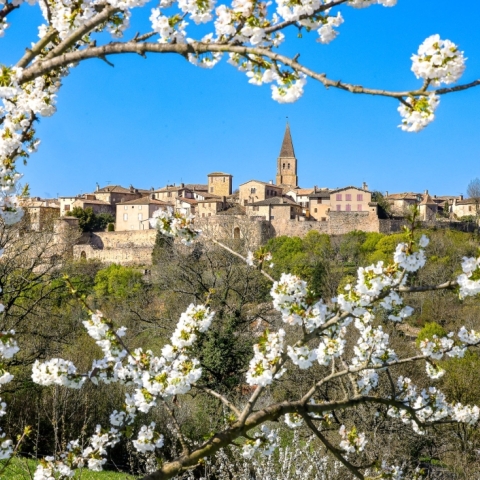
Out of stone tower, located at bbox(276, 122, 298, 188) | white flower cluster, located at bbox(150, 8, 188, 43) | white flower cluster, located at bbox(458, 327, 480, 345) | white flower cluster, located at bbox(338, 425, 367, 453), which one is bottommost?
white flower cluster, located at bbox(338, 425, 367, 453)

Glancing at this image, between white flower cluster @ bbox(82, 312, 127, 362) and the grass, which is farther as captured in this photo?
the grass

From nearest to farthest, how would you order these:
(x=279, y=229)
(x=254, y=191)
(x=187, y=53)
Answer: (x=187, y=53) → (x=279, y=229) → (x=254, y=191)

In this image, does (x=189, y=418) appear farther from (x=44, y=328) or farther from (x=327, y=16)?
(x=327, y=16)

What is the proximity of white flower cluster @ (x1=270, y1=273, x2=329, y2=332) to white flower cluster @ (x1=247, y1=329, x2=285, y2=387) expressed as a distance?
0.14m

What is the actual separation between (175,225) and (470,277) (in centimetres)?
191

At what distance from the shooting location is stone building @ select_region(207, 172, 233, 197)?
78625 millimetres

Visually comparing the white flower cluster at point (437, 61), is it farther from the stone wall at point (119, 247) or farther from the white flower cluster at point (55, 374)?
the stone wall at point (119, 247)

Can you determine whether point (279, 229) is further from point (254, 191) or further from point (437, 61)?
point (437, 61)

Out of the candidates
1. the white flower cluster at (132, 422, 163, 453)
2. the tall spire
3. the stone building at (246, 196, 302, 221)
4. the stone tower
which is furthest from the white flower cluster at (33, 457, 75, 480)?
the tall spire

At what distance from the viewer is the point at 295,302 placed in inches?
125

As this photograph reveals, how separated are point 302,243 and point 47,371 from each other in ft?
154

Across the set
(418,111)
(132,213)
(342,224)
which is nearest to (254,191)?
(132,213)

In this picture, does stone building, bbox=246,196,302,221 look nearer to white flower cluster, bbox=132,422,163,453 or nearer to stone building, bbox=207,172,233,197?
stone building, bbox=207,172,233,197

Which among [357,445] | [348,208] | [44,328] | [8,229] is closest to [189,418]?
[44,328]
